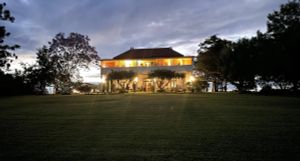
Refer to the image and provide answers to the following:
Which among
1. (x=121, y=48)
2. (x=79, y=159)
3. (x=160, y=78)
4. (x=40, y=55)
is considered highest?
(x=121, y=48)

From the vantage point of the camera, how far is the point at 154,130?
5883 mm

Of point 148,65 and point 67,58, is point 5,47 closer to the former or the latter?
point 67,58

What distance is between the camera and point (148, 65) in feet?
147

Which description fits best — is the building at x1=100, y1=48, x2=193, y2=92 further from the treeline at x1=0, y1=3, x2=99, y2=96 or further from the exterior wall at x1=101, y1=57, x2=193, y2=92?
the treeline at x1=0, y1=3, x2=99, y2=96

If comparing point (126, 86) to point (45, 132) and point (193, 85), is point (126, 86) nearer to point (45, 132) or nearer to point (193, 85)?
point (193, 85)

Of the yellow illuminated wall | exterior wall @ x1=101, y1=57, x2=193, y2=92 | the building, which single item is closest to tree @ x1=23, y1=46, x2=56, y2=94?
exterior wall @ x1=101, y1=57, x2=193, y2=92

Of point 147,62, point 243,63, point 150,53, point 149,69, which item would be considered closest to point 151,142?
point 243,63

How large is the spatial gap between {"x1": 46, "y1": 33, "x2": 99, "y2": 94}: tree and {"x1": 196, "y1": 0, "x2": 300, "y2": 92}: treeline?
1730 cm

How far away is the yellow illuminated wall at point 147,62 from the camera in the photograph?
44375 mm

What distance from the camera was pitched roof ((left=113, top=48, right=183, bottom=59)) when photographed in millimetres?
45547

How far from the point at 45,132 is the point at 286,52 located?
21479mm

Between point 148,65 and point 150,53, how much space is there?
3102 millimetres

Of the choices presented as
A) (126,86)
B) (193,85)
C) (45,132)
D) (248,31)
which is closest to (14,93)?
(126,86)

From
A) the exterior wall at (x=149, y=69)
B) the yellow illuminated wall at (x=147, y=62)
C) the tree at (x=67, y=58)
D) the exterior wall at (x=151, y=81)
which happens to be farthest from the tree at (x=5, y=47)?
the yellow illuminated wall at (x=147, y=62)
